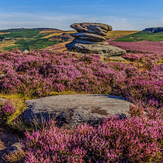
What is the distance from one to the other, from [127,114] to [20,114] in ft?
14.6

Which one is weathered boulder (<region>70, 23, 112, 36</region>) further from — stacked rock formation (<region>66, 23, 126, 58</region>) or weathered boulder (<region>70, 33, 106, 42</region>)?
weathered boulder (<region>70, 33, 106, 42</region>)

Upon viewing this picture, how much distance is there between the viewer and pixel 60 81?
8508 mm

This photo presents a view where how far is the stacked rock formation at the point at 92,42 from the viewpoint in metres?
22.1

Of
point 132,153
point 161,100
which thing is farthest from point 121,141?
point 161,100

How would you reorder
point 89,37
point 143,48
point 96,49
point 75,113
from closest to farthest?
1. point 75,113
2. point 96,49
3. point 89,37
4. point 143,48

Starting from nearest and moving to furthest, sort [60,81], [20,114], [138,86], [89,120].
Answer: [89,120], [20,114], [138,86], [60,81]

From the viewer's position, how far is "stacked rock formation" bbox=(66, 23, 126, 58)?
2208 centimetres

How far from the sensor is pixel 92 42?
24.1 m

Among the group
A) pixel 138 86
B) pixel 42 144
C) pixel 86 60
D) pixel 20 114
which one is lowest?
pixel 20 114

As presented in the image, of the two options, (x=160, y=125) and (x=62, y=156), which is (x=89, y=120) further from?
(x=160, y=125)

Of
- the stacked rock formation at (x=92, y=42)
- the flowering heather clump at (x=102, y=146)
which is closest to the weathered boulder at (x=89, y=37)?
the stacked rock formation at (x=92, y=42)

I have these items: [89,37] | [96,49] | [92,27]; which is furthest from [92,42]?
[92,27]

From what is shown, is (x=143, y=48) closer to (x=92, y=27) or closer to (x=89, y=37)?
(x=92, y=27)

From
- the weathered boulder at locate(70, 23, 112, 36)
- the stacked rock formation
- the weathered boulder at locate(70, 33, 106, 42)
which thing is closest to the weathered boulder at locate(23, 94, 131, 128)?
the stacked rock formation
